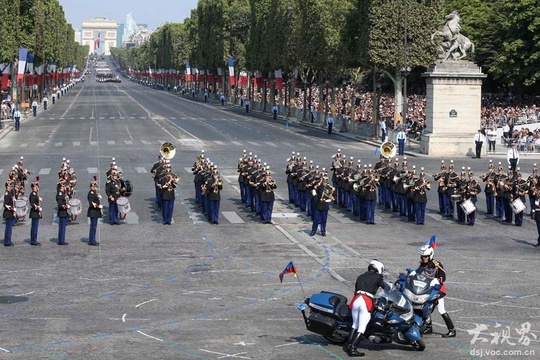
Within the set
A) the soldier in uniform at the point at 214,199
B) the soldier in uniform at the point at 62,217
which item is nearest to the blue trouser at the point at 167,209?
the soldier in uniform at the point at 214,199

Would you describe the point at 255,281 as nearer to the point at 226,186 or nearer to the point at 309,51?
the point at 226,186

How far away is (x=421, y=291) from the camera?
16.6 metres

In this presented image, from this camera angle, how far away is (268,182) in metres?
32.4

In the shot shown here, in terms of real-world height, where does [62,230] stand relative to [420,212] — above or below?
below

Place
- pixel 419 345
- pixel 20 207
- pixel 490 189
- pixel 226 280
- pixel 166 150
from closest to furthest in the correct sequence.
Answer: pixel 419 345 < pixel 226 280 < pixel 20 207 < pixel 490 189 < pixel 166 150

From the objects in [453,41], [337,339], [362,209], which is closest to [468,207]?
[362,209]

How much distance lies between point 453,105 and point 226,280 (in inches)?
1509

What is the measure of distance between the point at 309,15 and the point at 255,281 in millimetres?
68298

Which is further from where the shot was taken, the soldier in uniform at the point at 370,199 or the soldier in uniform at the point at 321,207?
the soldier in uniform at the point at 370,199

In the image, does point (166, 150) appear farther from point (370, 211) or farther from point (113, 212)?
point (370, 211)

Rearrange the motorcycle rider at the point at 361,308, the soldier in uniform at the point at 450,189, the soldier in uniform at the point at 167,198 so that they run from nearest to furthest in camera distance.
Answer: the motorcycle rider at the point at 361,308 → the soldier in uniform at the point at 167,198 → the soldier in uniform at the point at 450,189

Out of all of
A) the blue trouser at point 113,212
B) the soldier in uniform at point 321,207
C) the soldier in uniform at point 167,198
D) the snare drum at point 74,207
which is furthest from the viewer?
the soldier in uniform at point 167,198

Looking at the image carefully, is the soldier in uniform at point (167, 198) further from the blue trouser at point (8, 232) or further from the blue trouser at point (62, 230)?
the blue trouser at point (8, 232)

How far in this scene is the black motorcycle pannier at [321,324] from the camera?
53.5ft
